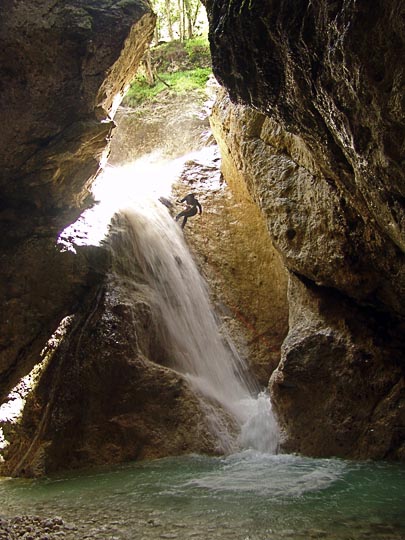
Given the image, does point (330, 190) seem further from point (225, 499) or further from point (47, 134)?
point (47, 134)

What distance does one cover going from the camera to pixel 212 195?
13.9m

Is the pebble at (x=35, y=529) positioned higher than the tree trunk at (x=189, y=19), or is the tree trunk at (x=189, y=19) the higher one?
the tree trunk at (x=189, y=19)

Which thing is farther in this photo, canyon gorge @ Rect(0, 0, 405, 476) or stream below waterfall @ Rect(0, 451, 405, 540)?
canyon gorge @ Rect(0, 0, 405, 476)

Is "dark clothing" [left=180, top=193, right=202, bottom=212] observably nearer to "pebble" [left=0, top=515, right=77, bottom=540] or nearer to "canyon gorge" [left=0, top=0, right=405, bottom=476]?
"canyon gorge" [left=0, top=0, right=405, bottom=476]

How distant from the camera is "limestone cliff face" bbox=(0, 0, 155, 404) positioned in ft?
25.7

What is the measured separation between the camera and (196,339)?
34.1 ft

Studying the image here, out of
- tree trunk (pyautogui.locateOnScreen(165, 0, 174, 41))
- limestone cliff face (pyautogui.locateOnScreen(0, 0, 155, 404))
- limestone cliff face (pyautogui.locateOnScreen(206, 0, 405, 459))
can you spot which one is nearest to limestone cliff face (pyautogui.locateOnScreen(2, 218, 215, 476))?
limestone cliff face (pyautogui.locateOnScreen(0, 0, 155, 404))

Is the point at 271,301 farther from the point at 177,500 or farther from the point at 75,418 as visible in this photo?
the point at 177,500

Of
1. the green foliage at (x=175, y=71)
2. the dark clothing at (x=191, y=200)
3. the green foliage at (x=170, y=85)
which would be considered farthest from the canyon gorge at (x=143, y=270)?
the green foliage at (x=175, y=71)

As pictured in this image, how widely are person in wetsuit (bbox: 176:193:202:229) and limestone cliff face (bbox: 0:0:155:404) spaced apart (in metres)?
3.77

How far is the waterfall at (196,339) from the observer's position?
796cm

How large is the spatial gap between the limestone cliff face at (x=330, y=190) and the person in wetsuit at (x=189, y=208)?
2.83 m

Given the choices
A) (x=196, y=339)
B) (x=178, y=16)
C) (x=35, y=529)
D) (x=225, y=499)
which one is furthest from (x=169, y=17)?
(x=35, y=529)

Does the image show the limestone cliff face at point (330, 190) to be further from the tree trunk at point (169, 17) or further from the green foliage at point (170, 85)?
the tree trunk at point (169, 17)
